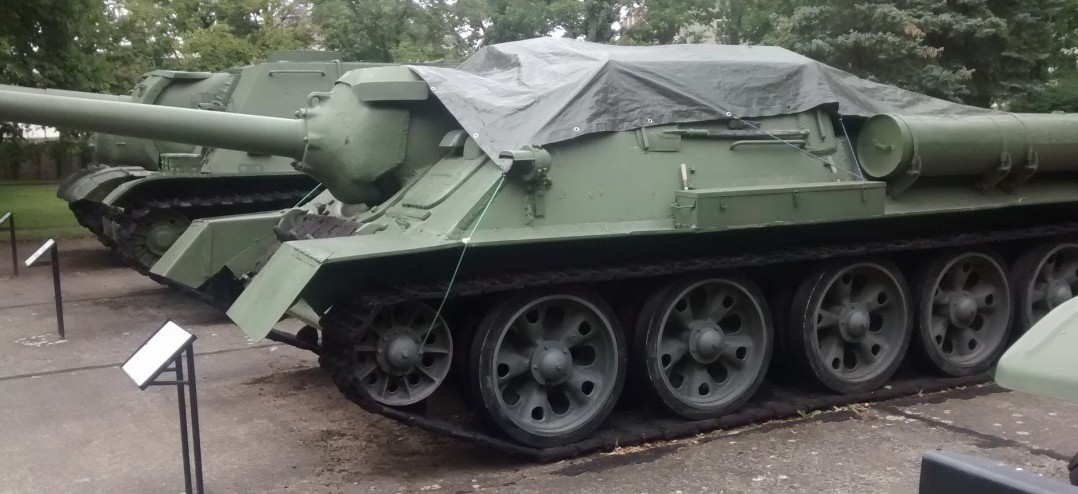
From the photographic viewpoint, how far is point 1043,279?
8422 mm

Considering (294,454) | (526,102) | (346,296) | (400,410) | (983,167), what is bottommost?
(294,454)

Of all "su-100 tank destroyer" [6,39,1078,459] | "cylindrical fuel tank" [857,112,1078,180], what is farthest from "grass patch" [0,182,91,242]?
"cylindrical fuel tank" [857,112,1078,180]

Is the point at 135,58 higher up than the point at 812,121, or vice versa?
the point at 135,58

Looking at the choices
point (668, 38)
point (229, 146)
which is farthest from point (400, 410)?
point (668, 38)

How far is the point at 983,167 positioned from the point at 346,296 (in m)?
4.67

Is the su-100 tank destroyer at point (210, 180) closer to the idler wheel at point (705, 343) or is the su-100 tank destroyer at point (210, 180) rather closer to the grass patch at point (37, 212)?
the grass patch at point (37, 212)

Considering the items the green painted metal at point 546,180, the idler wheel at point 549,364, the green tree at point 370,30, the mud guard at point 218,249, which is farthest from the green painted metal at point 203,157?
the green tree at point 370,30

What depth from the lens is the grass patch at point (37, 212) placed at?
61.1 ft

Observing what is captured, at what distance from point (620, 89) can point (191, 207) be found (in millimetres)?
6845

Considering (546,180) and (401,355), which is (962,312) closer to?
(546,180)

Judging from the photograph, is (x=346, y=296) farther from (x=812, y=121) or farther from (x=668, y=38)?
(x=668, y=38)

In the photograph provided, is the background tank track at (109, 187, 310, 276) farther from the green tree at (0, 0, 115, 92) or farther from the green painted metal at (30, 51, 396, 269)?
the green tree at (0, 0, 115, 92)

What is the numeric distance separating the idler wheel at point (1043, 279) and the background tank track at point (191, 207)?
7596mm

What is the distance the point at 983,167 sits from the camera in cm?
734
